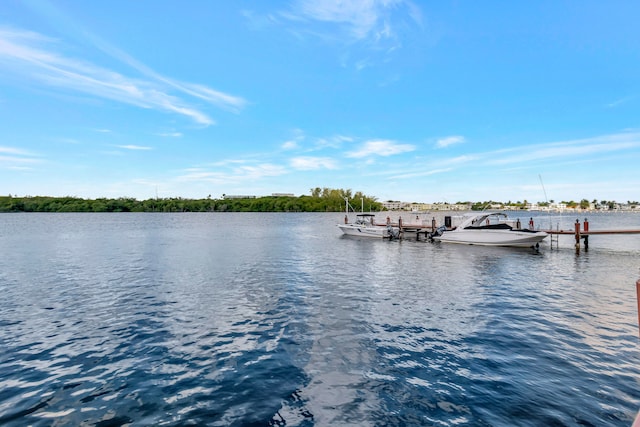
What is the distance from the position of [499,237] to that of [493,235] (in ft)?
2.21

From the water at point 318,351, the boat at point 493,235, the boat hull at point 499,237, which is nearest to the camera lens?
the water at point 318,351

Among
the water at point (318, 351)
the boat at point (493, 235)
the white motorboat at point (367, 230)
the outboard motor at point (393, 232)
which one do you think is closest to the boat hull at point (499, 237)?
the boat at point (493, 235)

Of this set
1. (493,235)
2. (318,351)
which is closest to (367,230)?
(493,235)

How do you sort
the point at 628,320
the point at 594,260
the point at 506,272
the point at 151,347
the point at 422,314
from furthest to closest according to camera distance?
the point at 594,260, the point at 506,272, the point at 422,314, the point at 628,320, the point at 151,347

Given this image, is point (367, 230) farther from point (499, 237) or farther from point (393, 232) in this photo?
point (499, 237)

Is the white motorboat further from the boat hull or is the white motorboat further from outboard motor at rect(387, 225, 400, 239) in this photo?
the boat hull

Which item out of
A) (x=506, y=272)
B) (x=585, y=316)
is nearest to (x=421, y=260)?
(x=506, y=272)

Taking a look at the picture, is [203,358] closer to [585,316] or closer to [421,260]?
[585,316]

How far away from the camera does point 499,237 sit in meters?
40.8

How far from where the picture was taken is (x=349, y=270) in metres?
26.7

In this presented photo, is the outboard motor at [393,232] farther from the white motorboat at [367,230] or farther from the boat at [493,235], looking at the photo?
the boat at [493,235]

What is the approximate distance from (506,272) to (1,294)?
30584 millimetres

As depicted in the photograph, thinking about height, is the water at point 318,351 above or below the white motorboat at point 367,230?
below

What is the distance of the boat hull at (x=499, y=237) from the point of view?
39.0 metres
